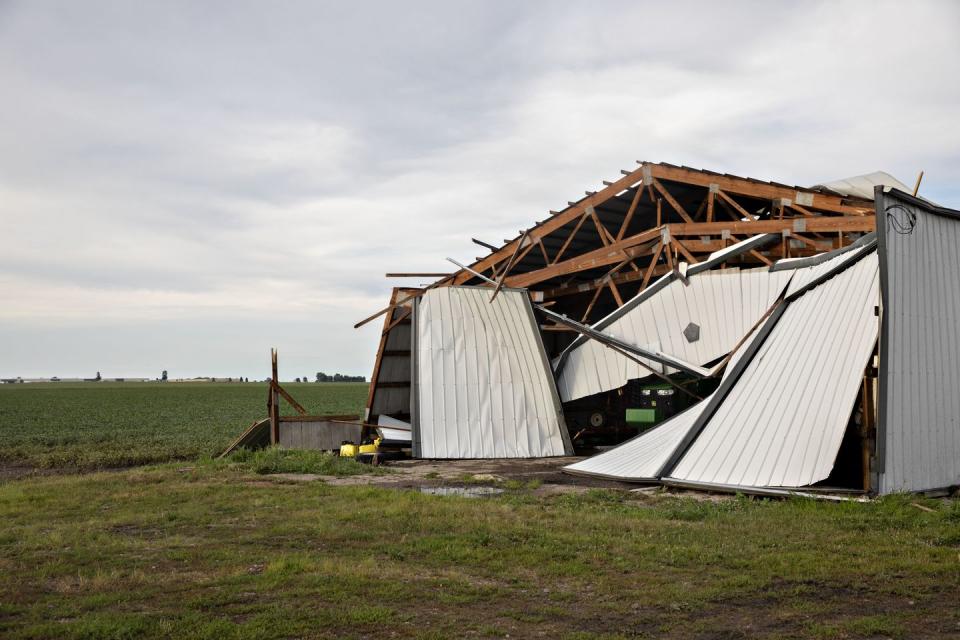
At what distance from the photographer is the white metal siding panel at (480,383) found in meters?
18.4

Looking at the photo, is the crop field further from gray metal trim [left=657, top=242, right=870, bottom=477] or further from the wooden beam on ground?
the wooden beam on ground

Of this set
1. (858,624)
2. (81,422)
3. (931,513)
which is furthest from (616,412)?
(81,422)

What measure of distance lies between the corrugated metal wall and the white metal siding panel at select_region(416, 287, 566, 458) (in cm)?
843

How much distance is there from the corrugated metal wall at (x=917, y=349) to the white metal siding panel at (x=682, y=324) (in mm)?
4080

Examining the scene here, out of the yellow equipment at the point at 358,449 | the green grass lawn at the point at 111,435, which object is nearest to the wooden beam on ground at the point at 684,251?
the yellow equipment at the point at 358,449

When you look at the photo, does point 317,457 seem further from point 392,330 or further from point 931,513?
point 931,513

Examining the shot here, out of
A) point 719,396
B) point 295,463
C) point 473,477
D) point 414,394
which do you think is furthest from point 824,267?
→ point 295,463

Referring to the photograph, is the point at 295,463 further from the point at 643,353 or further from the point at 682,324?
the point at 682,324

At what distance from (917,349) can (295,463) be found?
1112 centimetres

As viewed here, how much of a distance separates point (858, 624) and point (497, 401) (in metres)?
13.3

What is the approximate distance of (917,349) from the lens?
11.5 metres

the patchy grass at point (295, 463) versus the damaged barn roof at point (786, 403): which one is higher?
the damaged barn roof at point (786, 403)

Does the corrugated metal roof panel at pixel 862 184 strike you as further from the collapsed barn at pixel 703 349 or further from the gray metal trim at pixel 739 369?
the gray metal trim at pixel 739 369

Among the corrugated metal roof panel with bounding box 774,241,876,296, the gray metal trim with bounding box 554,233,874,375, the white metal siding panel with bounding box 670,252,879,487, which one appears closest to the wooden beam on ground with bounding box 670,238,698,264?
the gray metal trim with bounding box 554,233,874,375
